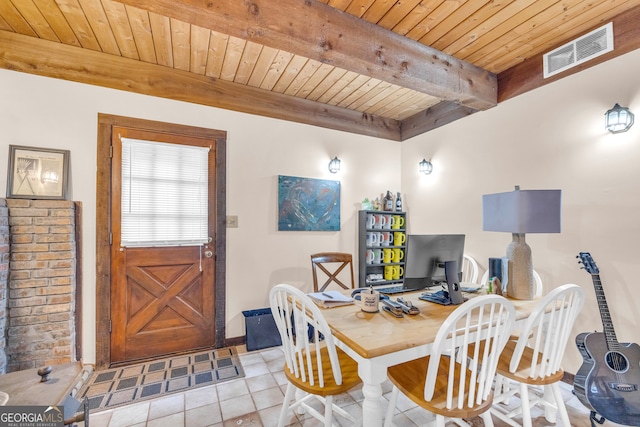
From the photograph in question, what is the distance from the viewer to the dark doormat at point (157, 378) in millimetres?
2062

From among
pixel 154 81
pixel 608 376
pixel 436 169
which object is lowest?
pixel 608 376

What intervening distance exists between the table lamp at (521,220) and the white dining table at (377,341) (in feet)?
1.08

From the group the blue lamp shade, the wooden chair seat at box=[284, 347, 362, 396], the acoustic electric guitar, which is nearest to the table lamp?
the blue lamp shade

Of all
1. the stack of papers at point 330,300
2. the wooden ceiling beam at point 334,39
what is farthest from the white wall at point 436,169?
the stack of papers at point 330,300

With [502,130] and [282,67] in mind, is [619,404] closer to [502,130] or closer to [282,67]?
[502,130]

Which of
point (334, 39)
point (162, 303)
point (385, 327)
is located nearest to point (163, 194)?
point (162, 303)

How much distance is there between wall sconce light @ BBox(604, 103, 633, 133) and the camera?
1942 mm

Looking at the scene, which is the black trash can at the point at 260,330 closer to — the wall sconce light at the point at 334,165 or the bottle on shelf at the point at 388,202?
the wall sconce light at the point at 334,165

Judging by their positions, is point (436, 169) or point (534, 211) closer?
point (534, 211)

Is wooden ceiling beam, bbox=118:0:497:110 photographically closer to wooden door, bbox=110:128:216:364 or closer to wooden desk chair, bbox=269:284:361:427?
wooden door, bbox=110:128:216:364

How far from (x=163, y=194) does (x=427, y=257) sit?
241 centimetres

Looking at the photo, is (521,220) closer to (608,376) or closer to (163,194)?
(608,376)

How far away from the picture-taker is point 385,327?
1.44m

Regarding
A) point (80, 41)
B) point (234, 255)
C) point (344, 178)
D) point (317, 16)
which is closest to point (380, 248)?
point (344, 178)
